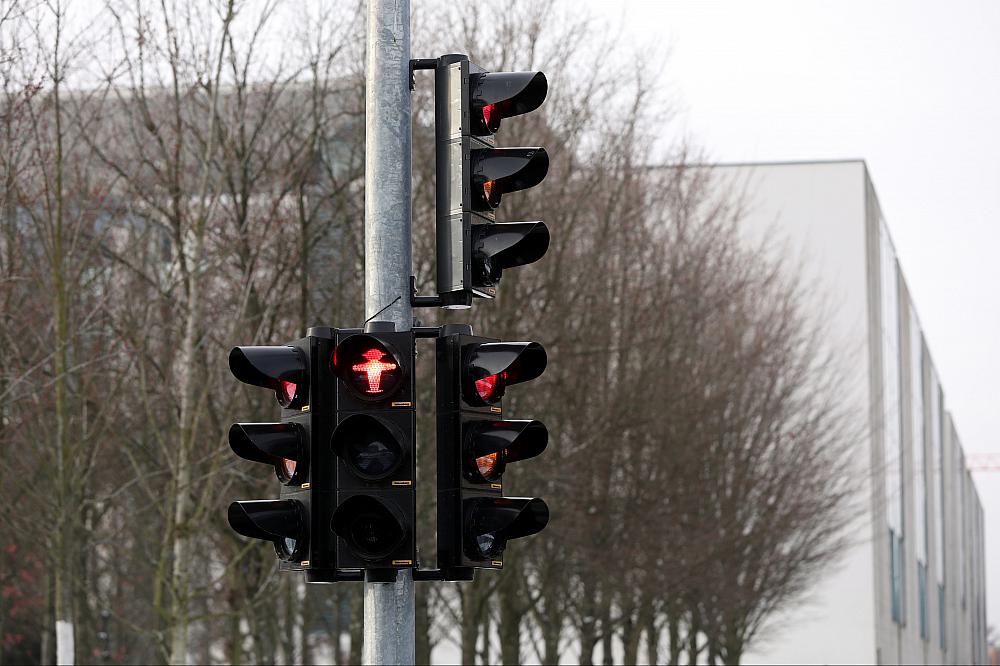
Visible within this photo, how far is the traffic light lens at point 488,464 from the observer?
6.40m

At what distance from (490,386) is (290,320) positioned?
51.7ft

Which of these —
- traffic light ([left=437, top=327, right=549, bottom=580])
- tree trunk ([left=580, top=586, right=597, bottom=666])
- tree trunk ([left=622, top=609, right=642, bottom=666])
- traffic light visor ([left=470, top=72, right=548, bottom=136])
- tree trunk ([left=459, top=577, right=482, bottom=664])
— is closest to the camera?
traffic light ([left=437, top=327, right=549, bottom=580])

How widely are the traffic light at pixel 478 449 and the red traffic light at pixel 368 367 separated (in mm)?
270

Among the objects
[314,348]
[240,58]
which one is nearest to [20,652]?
[240,58]

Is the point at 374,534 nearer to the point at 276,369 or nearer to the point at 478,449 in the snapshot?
the point at 478,449

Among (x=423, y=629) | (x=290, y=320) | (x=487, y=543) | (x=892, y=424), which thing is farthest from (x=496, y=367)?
(x=892, y=424)

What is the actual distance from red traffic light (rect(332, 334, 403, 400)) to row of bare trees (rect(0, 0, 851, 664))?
325 inches

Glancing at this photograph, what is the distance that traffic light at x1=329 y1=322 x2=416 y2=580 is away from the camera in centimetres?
617

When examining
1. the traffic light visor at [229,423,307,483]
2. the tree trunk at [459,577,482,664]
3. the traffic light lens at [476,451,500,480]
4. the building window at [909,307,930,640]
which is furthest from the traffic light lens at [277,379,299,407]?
the building window at [909,307,930,640]

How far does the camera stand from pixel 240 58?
65.6 ft

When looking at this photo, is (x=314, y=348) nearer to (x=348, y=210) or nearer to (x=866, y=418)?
(x=348, y=210)

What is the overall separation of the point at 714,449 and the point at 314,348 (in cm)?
2400

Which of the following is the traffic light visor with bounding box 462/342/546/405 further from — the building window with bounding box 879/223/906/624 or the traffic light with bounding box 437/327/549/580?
the building window with bounding box 879/223/906/624

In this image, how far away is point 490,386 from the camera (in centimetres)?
646
